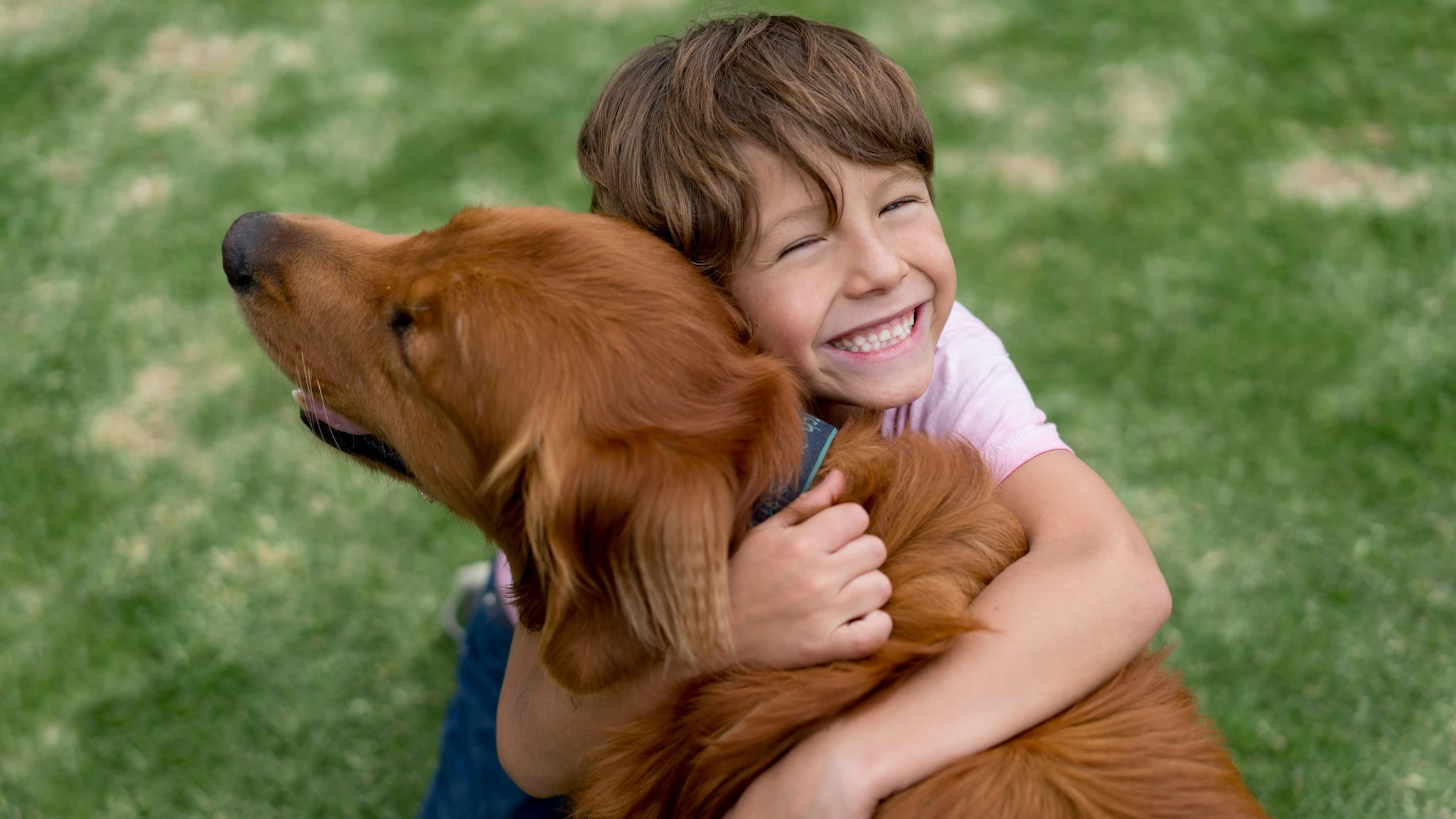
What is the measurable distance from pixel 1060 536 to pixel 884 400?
55 cm

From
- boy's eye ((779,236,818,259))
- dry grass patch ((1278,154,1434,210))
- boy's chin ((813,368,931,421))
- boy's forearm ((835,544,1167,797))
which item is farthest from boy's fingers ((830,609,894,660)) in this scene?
dry grass patch ((1278,154,1434,210))

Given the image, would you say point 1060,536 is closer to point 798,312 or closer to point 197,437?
point 798,312

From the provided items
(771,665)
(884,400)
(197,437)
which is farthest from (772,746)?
(197,437)

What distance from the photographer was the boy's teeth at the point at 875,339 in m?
2.61

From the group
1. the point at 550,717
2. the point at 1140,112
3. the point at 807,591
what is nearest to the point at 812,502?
the point at 807,591

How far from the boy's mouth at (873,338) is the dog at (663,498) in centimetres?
32

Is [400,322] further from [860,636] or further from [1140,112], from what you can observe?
[1140,112]

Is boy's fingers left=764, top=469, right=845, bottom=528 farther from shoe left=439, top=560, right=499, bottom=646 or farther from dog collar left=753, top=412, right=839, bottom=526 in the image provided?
shoe left=439, top=560, right=499, bottom=646

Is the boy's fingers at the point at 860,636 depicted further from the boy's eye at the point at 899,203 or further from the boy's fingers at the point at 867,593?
the boy's eye at the point at 899,203

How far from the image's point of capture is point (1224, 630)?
3.57 m

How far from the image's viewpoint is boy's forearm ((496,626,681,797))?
216 cm

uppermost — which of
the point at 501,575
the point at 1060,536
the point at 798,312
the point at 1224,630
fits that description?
the point at 798,312

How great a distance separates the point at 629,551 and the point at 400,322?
2.57 feet

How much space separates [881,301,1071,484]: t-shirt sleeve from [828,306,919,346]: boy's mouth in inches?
8.7
